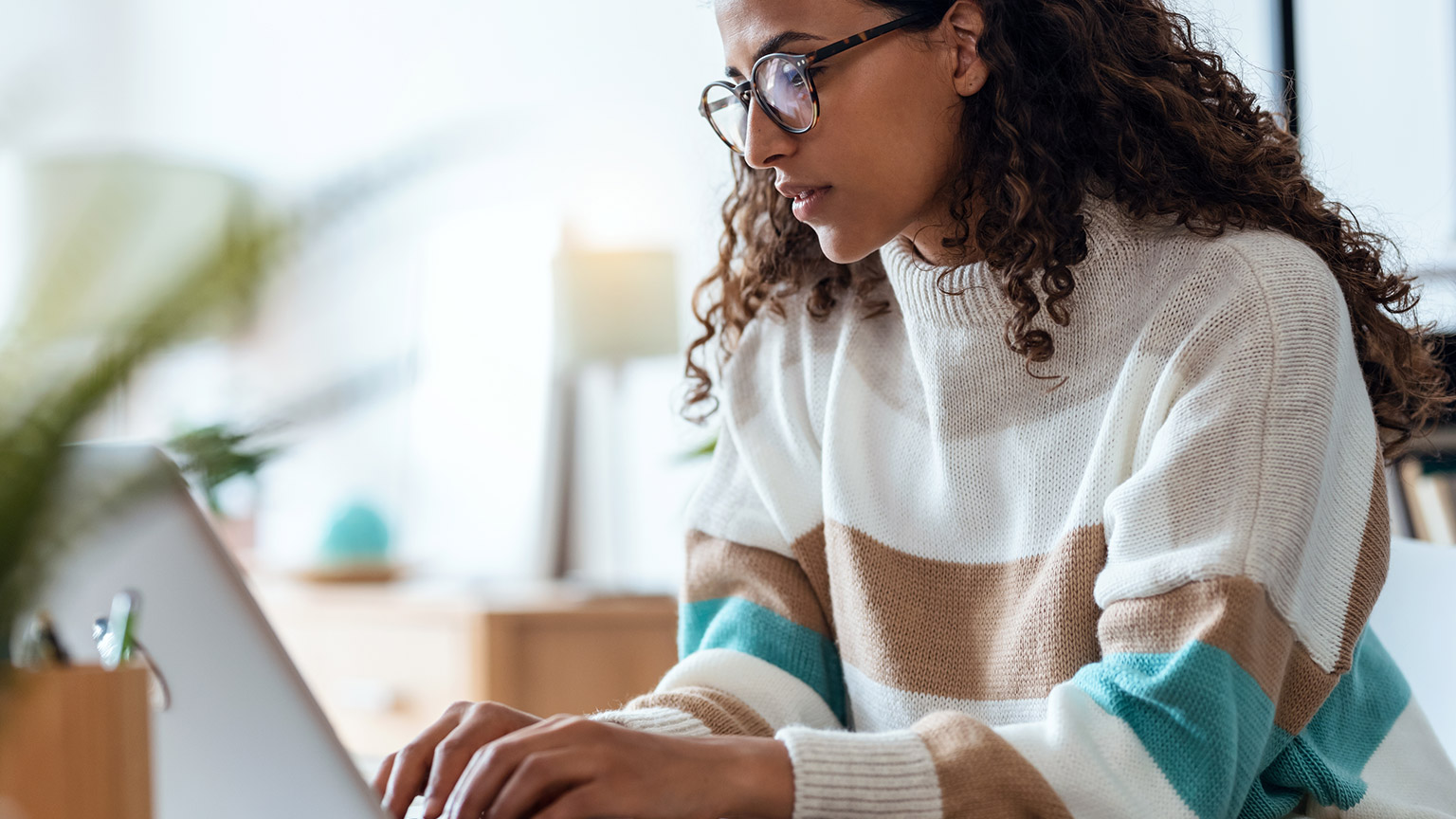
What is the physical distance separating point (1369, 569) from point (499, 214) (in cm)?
205

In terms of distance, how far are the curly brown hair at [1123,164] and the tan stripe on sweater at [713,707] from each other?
0.33 m

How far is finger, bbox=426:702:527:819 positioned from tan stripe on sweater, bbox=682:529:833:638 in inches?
13.7

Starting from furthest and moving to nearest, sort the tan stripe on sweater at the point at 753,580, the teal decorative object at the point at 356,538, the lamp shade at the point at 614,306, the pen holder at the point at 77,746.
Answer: the teal decorative object at the point at 356,538, the lamp shade at the point at 614,306, the tan stripe on sweater at the point at 753,580, the pen holder at the point at 77,746

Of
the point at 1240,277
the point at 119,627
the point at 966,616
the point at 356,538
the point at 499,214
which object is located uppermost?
the point at 499,214

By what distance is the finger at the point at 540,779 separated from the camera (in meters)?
0.63

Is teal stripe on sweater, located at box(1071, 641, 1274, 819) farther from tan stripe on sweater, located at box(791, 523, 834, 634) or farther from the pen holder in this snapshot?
the pen holder

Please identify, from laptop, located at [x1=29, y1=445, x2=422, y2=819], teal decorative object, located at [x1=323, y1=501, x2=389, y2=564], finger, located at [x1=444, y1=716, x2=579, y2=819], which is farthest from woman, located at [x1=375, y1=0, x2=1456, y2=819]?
teal decorative object, located at [x1=323, y1=501, x2=389, y2=564]

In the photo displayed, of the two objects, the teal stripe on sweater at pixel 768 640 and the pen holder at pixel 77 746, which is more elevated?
the pen holder at pixel 77 746

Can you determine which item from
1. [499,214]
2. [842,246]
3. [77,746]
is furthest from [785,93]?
[499,214]

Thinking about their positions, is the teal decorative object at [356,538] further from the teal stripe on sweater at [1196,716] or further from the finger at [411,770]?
the teal stripe on sweater at [1196,716]

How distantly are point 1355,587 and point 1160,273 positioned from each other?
0.25 m

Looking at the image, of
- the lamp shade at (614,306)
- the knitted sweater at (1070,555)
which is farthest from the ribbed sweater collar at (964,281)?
the lamp shade at (614,306)

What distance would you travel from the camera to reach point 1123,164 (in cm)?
97

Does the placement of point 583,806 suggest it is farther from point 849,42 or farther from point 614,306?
point 614,306
